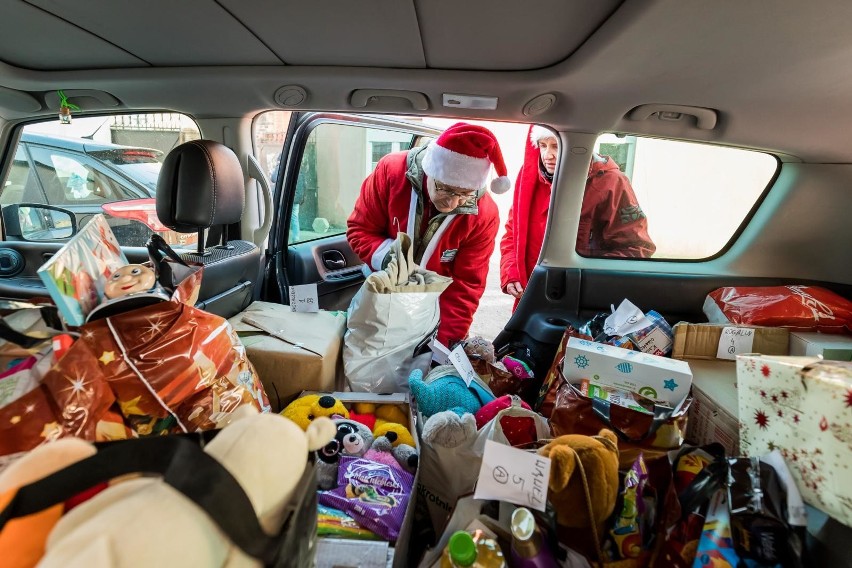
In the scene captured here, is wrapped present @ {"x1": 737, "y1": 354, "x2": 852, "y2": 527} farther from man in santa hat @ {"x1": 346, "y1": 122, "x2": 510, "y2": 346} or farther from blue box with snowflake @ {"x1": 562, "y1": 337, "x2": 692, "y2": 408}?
man in santa hat @ {"x1": 346, "y1": 122, "x2": 510, "y2": 346}

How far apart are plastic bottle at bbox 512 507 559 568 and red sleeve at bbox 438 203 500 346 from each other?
1.46 meters

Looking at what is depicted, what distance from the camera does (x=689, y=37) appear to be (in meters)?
1.31

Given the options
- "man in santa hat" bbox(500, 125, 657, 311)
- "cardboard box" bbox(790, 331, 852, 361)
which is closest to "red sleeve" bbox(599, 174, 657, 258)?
"man in santa hat" bbox(500, 125, 657, 311)

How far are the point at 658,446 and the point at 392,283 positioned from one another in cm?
103

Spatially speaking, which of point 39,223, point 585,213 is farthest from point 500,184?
point 39,223

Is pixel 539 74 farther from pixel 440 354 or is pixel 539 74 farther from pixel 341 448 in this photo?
pixel 341 448

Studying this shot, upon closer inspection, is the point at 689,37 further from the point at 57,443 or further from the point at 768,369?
the point at 57,443

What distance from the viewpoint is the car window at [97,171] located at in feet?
8.12

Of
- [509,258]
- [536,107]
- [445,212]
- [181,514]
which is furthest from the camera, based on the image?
[509,258]

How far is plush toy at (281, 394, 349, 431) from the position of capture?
4.95 feet

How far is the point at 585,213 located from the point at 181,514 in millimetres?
2254

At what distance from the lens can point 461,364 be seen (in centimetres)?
171

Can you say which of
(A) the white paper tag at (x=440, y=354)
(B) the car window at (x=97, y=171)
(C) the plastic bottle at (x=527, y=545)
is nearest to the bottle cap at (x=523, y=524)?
(C) the plastic bottle at (x=527, y=545)

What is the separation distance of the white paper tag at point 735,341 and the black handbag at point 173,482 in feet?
5.91
